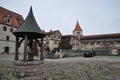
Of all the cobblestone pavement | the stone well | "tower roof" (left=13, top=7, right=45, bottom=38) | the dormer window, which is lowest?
the cobblestone pavement

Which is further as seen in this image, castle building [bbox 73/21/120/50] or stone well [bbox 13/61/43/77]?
castle building [bbox 73/21/120/50]

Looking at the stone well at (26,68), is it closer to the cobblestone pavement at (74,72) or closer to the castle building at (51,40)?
the cobblestone pavement at (74,72)

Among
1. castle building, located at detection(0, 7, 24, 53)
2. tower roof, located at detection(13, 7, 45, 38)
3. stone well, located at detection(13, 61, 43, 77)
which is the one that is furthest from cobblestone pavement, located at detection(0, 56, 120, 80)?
castle building, located at detection(0, 7, 24, 53)

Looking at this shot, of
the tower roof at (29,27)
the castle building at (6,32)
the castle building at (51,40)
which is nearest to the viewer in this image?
the tower roof at (29,27)

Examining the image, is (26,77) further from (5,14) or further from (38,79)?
(5,14)

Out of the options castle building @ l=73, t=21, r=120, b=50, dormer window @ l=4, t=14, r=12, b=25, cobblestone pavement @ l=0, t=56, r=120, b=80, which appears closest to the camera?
cobblestone pavement @ l=0, t=56, r=120, b=80

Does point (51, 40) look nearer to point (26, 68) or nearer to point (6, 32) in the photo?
point (6, 32)

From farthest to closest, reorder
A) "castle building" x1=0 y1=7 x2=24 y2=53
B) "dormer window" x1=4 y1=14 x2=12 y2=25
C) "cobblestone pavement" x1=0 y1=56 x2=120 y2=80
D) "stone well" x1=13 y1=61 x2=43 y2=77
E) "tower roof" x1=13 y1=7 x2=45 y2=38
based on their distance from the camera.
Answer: "dormer window" x1=4 y1=14 x2=12 y2=25 → "castle building" x1=0 y1=7 x2=24 y2=53 → "cobblestone pavement" x1=0 y1=56 x2=120 y2=80 → "tower roof" x1=13 y1=7 x2=45 y2=38 → "stone well" x1=13 y1=61 x2=43 y2=77

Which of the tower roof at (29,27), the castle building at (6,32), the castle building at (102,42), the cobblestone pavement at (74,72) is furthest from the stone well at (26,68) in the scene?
the castle building at (102,42)

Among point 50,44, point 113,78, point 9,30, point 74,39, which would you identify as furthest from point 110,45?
point 113,78

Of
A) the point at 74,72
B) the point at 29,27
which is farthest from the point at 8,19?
the point at 74,72

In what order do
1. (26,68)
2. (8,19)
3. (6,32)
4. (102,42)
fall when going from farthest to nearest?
(102,42), (8,19), (6,32), (26,68)

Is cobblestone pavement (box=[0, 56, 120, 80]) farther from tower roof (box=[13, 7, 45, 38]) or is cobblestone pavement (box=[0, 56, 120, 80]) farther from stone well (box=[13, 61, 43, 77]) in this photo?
tower roof (box=[13, 7, 45, 38])

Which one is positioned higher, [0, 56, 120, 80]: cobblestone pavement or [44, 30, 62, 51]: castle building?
[44, 30, 62, 51]: castle building
